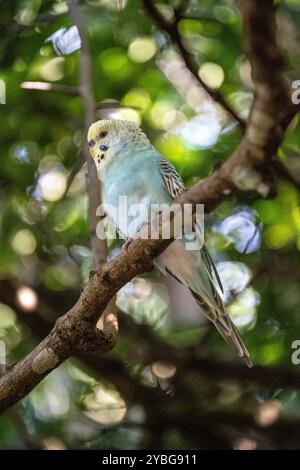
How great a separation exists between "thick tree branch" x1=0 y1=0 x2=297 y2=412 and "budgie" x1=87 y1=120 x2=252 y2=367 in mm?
641

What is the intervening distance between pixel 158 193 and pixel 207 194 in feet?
4.59

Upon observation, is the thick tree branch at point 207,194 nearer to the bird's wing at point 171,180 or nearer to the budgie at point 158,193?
the budgie at point 158,193

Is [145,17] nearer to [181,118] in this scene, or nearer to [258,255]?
[181,118]

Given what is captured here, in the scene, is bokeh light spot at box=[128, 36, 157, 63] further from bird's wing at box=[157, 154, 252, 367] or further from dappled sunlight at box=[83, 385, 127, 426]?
dappled sunlight at box=[83, 385, 127, 426]

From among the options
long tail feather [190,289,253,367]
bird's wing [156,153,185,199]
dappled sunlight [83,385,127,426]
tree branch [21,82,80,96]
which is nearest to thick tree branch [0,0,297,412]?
long tail feather [190,289,253,367]

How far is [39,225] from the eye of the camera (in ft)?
15.3

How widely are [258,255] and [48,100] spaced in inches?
59.8

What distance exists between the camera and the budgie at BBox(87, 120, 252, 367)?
3.39m

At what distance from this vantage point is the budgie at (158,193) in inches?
134

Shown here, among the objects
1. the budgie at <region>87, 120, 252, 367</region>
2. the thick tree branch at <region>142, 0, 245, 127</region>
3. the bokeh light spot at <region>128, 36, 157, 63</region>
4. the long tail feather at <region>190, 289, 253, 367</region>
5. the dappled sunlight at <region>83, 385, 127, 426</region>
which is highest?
the thick tree branch at <region>142, 0, 245, 127</region>

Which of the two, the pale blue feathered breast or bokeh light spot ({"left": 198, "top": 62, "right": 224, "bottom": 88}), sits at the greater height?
bokeh light spot ({"left": 198, "top": 62, "right": 224, "bottom": 88})

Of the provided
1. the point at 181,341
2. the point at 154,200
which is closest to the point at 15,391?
the point at 154,200

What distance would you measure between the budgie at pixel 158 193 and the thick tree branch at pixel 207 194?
64 cm
